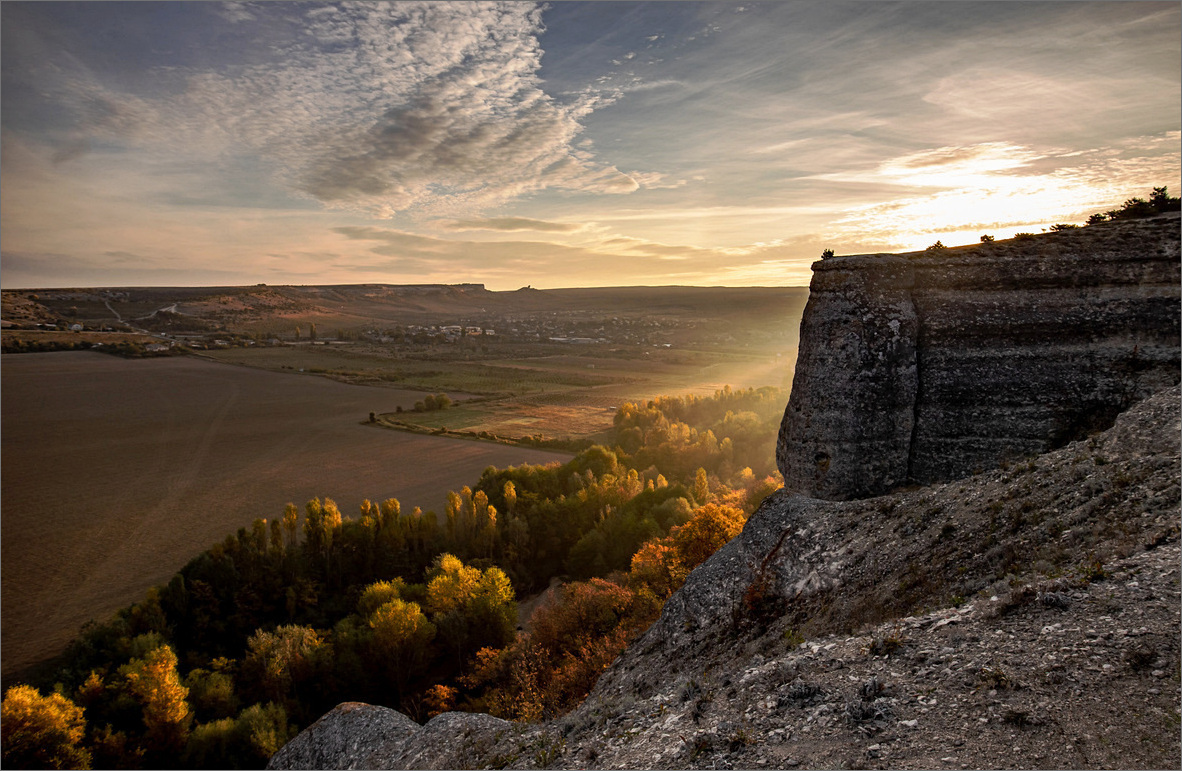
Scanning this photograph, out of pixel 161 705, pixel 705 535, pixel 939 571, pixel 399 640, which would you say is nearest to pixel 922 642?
pixel 939 571

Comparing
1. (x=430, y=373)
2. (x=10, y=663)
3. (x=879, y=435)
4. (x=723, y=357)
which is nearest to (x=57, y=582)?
(x=10, y=663)

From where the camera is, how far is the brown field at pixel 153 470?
132 ft

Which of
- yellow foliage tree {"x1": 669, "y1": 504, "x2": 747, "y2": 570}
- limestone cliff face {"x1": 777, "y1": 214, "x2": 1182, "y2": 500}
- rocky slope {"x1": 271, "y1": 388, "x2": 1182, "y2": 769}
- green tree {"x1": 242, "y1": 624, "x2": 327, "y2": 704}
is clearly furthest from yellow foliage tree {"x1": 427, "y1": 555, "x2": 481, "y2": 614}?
limestone cliff face {"x1": 777, "y1": 214, "x2": 1182, "y2": 500}

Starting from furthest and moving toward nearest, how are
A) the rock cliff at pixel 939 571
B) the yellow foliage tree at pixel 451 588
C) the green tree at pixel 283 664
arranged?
1. the yellow foliage tree at pixel 451 588
2. the green tree at pixel 283 664
3. the rock cliff at pixel 939 571

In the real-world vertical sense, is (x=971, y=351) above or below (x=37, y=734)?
above

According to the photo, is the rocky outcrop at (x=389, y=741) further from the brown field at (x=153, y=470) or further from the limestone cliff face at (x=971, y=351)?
the brown field at (x=153, y=470)

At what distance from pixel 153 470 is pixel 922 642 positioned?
Result: 7666cm

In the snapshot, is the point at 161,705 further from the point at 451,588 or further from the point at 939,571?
the point at 939,571

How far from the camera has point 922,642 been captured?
8922 millimetres

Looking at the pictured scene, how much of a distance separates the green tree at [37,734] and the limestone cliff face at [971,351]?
31.9 m

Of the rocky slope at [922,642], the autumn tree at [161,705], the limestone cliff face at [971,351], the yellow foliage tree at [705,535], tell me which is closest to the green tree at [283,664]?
the autumn tree at [161,705]

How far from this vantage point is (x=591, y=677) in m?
23.2

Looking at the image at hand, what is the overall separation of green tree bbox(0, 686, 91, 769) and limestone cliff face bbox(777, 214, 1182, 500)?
31860mm

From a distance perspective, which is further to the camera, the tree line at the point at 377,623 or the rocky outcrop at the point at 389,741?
the tree line at the point at 377,623
